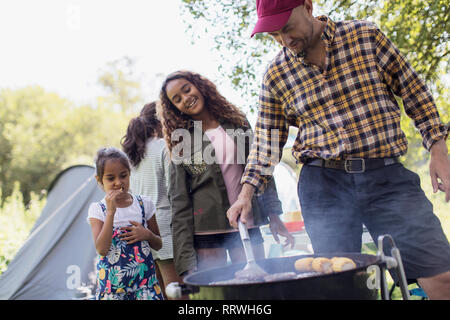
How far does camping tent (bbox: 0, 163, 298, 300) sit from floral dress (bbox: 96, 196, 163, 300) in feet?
7.80

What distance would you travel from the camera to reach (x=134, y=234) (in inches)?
102

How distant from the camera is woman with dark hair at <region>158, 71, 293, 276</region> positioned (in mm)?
2430

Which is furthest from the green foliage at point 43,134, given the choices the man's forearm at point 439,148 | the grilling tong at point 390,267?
the grilling tong at point 390,267

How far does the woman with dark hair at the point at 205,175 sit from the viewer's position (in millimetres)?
2430

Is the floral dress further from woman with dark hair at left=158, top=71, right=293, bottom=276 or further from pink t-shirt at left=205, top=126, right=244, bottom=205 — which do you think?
pink t-shirt at left=205, top=126, right=244, bottom=205

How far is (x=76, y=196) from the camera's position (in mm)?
5516

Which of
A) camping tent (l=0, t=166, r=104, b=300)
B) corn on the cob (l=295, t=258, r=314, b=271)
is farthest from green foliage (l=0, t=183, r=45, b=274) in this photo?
corn on the cob (l=295, t=258, r=314, b=271)

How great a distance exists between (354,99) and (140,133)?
169 centimetres

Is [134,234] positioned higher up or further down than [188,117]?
further down

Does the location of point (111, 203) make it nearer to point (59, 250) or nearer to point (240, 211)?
point (240, 211)

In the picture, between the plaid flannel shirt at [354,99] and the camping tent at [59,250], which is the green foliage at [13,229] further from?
the plaid flannel shirt at [354,99]

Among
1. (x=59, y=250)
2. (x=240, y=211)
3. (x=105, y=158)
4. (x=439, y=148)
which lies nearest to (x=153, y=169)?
(x=105, y=158)

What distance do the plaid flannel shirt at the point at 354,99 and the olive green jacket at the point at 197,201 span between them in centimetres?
50
